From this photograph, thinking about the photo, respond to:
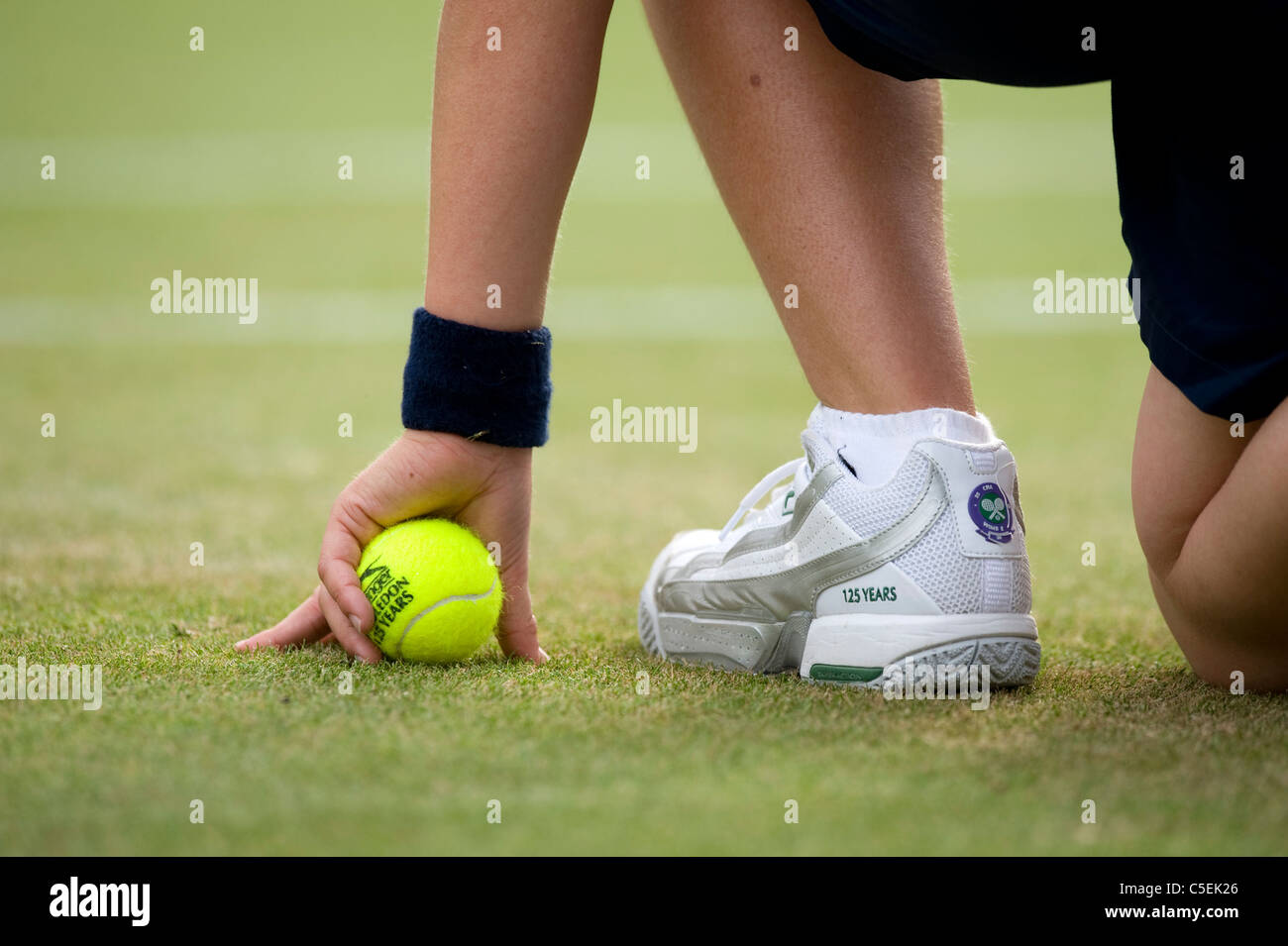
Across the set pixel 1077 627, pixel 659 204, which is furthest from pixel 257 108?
pixel 1077 627

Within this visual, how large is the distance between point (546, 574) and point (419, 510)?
750 millimetres

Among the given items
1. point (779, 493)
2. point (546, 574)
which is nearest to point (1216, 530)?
point (779, 493)

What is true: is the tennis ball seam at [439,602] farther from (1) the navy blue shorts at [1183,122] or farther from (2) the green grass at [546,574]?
(1) the navy blue shorts at [1183,122]

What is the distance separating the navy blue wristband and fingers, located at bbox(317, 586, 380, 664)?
22 cm

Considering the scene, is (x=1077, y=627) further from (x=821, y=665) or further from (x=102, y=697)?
(x=102, y=697)

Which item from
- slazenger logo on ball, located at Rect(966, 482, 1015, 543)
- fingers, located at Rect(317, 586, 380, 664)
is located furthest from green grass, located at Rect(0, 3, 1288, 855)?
slazenger logo on ball, located at Rect(966, 482, 1015, 543)

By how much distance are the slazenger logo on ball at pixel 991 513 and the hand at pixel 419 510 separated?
470 millimetres

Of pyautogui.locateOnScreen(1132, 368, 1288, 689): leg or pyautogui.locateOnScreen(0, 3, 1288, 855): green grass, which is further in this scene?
pyautogui.locateOnScreen(1132, 368, 1288, 689): leg

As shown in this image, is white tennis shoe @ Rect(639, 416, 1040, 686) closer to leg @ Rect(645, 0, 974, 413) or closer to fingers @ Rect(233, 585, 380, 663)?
leg @ Rect(645, 0, 974, 413)

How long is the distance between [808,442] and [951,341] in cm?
19

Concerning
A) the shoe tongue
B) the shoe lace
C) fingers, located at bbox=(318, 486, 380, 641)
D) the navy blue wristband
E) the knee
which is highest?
the navy blue wristband

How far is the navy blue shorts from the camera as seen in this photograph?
1.26 m

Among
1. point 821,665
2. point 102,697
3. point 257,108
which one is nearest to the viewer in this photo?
point 102,697

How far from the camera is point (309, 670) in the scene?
1.44 metres
